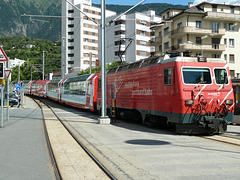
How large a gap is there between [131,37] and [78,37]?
24103mm

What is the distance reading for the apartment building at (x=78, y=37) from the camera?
291 ft

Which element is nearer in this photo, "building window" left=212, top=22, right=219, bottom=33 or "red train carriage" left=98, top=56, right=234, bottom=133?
"red train carriage" left=98, top=56, right=234, bottom=133

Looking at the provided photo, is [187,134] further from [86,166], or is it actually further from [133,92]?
[86,166]

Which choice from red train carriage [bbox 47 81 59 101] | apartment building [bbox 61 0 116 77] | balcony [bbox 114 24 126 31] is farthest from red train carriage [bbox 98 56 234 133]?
apartment building [bbox 61 0 116 77]

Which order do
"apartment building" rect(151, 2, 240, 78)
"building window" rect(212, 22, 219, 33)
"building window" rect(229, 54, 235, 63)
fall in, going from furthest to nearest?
"building window" rect(229, 54, 235, 63) → "building window" rect(212, 22, 219, 33) → "apartment building" rect(151, 2, 240, 78)

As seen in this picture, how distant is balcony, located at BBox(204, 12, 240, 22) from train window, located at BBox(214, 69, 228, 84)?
37.4 meters

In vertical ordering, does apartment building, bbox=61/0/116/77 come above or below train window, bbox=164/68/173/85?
above

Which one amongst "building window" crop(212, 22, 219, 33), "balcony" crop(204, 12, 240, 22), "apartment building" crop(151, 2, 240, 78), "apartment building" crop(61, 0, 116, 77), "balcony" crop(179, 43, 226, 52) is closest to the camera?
"balcony" crop(179, 43, 226, 52)

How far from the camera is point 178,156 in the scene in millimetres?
7672

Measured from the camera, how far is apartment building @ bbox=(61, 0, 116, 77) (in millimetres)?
88562

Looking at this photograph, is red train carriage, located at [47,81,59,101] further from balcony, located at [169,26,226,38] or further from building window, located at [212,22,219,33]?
building window, located at [212,22,219,33]

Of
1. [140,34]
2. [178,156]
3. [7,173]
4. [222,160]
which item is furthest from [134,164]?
[140,34]

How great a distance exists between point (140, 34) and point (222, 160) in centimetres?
6503

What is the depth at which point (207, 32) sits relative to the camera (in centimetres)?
4716
